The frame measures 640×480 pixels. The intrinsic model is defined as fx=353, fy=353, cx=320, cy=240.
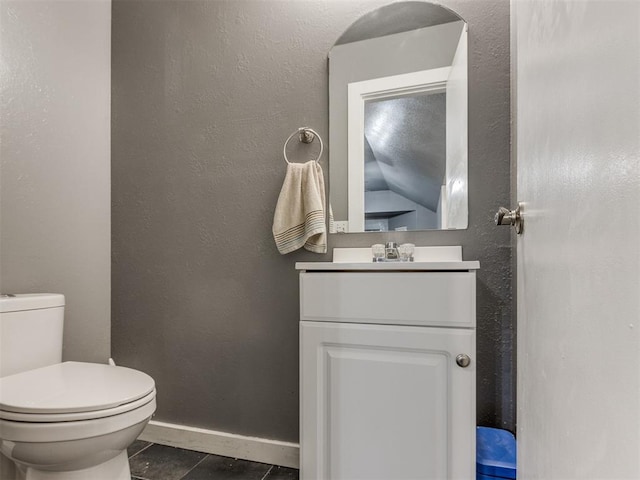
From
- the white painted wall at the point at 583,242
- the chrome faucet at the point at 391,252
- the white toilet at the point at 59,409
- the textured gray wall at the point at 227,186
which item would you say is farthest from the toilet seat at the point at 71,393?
the white painted wall at the point at 583,242

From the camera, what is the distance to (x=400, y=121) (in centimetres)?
139

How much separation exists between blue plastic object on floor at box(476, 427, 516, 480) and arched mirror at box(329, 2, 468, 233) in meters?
0.70

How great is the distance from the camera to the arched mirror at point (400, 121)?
132 cm

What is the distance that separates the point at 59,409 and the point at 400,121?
1.41 metres

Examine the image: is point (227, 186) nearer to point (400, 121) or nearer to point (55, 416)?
point (400, 121)

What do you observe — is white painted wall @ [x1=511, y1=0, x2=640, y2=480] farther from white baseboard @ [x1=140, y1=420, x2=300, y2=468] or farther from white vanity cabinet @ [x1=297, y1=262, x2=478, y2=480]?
white baseboard @ [x1=140, y1=420, x2=300, y2=468]

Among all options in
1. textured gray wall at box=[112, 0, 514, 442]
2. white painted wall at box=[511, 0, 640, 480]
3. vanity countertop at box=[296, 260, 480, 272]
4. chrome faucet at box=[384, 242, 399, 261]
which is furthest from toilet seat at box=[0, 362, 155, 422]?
white painted wall at box=[511, 0, 640, 480]

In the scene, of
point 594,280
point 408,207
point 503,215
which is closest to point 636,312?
point 594,280

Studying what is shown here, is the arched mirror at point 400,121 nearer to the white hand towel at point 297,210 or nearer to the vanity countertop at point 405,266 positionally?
the white hand towel at point 297,210

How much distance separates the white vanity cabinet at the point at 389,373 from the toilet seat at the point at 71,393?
20.0 inches

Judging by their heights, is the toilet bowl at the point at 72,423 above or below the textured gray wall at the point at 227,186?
below

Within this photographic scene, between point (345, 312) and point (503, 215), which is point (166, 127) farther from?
point (503, 215)

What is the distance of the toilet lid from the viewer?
0.90 metres

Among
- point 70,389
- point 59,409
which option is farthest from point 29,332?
point 59,409
